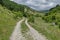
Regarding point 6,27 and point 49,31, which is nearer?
point 49,31

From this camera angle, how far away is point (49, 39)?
32000mm

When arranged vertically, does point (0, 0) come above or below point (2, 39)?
below

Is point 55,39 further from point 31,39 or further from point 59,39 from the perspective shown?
point 31,39

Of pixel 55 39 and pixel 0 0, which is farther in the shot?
pixel 0 0

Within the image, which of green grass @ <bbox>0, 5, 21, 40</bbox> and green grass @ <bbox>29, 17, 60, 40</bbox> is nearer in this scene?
green grass @ <bbox>0, 5, 21, 40</bbox>

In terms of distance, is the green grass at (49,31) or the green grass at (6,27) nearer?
the green grass at (6,27)

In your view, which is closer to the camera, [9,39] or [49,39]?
[9,39]

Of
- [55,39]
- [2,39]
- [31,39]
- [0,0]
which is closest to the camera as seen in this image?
[2,39]

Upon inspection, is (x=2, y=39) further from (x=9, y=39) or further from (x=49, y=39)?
(x=49, y=39)

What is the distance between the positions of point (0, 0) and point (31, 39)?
113m

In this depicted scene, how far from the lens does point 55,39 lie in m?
32.8

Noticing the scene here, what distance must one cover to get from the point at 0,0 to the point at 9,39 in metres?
113

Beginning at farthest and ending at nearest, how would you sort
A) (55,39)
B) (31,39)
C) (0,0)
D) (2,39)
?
(0,0) < (55,39) < (31,39) < (2,39)

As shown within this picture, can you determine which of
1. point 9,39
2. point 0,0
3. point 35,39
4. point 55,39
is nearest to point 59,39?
point 55,39
